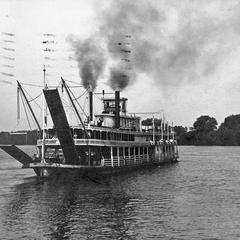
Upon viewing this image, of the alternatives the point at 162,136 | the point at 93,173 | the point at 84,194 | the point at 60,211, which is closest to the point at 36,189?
the point at 84,194

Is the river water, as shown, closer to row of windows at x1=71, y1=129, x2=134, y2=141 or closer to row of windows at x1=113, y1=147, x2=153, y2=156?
row of windows at x1=71, y1=129, x2=134, y2=141

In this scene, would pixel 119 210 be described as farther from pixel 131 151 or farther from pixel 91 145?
pixel 131 151

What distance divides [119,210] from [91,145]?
2184cm

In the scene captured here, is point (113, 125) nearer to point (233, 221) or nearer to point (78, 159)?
point (78, 159)

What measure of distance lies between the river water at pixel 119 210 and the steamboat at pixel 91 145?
2.41 m

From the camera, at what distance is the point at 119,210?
35625 mm

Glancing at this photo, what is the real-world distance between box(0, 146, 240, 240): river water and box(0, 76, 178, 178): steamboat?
2410 millimetres

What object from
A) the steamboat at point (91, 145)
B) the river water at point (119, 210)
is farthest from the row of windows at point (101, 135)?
the river water at point (119, 210)

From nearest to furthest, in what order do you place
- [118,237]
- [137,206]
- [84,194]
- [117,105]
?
[118,237] < [137,206] < [84,194] < [117,105]

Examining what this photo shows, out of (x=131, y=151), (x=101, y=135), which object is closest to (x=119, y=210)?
(x=101, y=135)

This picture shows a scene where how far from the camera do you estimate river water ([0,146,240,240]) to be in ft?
93.7

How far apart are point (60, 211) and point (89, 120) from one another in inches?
1071

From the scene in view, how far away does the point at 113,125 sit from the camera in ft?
230

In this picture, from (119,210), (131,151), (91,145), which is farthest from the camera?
(131,151)
